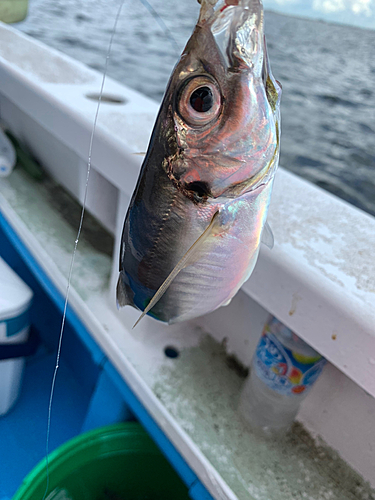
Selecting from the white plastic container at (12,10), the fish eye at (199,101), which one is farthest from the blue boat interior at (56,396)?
the white plastic container at (12,10)

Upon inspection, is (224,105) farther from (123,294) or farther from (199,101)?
(123,294)

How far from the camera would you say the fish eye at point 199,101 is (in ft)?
1.15

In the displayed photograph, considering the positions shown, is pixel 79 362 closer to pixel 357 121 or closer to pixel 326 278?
pixel 326 278

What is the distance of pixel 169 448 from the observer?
3.12 ft

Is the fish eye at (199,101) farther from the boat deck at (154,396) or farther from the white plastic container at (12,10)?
the white plastic container at (12,10)

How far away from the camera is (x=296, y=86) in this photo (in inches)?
327

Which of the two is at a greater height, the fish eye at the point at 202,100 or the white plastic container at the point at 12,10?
the fish eye at the point at 202,100

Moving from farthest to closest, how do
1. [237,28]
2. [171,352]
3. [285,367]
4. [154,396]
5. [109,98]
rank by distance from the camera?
[109,98], [171,352], [154,396], [285,367], [237,28]

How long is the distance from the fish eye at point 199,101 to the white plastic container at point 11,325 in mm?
971

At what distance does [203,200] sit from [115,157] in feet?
2.14

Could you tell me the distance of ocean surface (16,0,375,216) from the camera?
5.52 metres

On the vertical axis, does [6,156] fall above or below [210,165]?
below

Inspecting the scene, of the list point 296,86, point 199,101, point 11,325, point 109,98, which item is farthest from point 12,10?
point 296,86

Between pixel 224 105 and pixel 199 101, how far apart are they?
24 millimetres
